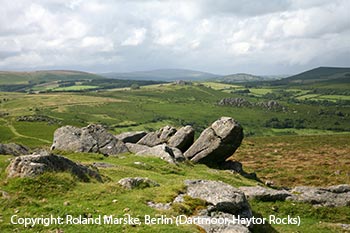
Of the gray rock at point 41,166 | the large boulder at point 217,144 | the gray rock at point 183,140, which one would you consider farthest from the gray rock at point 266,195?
the gray rock at point 183,140

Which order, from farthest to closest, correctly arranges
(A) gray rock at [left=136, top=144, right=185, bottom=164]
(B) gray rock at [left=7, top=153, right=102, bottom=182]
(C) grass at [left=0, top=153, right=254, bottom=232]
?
(A) gray rock at [left=136, top=144, right=185, bottom=164]
(B) gray rock at [left=7, top=153, right=102, bottom=182]
(C) grass at [left=0, top=153, right=254, bottom=232]

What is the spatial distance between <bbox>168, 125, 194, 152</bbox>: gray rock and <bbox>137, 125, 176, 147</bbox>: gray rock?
276cm

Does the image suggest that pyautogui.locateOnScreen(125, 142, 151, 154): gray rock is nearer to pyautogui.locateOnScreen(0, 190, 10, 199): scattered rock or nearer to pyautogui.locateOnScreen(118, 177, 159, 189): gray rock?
pyautogui.locateOnScreen(118, 177, 159, 189): gray rock

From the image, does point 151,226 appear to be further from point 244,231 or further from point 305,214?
point 305,214

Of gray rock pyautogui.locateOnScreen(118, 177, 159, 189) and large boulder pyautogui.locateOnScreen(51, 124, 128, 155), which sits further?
large boulder pyautogui.locateOnScreen(51, 124, 128, 155)

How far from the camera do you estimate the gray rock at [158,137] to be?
202 ft

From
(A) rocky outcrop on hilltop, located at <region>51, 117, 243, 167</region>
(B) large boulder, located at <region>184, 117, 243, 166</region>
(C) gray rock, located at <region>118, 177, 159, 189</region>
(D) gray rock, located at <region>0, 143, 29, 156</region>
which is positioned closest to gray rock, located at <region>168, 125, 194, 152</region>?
(A) rocky outcrop on hilltop, located at <region>51, 117, 243, 167</region>

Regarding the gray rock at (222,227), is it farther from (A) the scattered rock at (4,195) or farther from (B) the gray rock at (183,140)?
(B) the gray rock at (183,140)

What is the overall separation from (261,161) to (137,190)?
3127 inches

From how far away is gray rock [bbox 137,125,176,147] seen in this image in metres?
61.7

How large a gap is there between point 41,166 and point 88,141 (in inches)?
1235

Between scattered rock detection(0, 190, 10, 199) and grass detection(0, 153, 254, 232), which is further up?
scattered rock detection(0, 190, 10, 199)

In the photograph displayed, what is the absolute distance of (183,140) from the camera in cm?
5766

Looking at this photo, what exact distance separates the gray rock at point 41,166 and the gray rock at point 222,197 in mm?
8196
